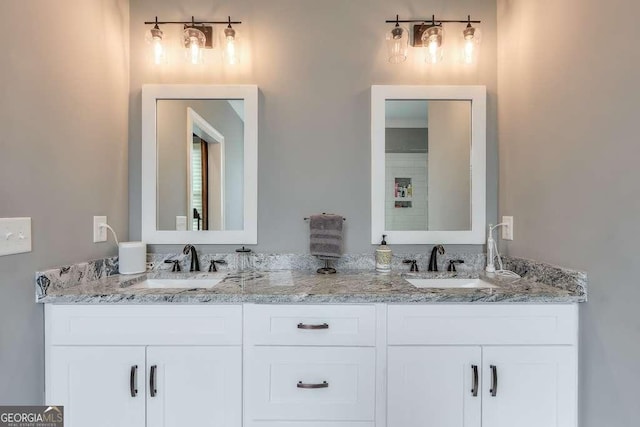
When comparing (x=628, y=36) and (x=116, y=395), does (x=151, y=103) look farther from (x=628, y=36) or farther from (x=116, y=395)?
(x=628, y=36)

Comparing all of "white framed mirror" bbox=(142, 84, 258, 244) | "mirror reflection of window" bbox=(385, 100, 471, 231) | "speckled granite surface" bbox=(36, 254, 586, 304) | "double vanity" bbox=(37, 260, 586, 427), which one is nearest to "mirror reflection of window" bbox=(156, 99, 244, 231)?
"white framed mirror" bbox=(142, 84, 258, 244)

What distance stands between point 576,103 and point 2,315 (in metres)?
2.13

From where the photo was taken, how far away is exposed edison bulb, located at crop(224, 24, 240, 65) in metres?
1.61

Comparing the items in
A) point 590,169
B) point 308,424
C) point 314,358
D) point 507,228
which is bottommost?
point 308,424

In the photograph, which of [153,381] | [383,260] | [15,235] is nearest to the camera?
[15,235]

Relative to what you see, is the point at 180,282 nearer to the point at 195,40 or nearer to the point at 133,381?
the point at 133,381

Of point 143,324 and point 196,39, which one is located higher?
point 196,39

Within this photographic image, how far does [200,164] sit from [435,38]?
1.40 m

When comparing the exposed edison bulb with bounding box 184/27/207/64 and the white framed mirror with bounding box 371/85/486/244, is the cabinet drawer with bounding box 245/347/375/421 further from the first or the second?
the exposed edison bulb with bounding box 184/27/207/64

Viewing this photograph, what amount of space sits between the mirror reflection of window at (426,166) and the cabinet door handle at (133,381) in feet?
4.17

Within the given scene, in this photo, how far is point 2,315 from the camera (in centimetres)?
101

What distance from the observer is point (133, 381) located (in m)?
1.14

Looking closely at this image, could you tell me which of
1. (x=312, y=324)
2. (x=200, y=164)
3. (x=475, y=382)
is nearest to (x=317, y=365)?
Answer: (x=312, y=324)

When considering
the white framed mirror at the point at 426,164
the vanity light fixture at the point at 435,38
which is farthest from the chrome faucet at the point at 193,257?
the vanity light fixture at the point at 435,38
